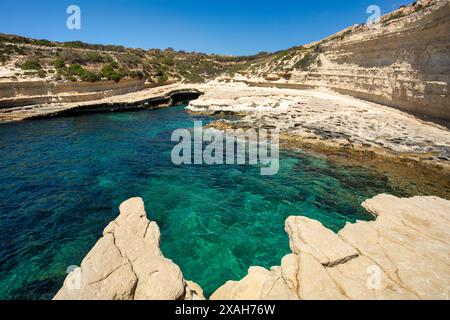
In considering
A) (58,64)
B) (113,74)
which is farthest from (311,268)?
(58,64)

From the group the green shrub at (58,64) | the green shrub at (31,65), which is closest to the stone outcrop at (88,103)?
the green shrub at (31,65)

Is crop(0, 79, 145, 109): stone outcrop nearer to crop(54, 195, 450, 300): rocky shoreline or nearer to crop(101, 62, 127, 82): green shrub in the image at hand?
crop(101, 62, 127, 82): green shrub

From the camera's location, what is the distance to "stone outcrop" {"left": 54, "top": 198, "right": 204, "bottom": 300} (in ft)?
14.6

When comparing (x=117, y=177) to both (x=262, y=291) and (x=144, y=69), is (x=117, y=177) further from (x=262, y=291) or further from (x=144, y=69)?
(x=144, y=69)

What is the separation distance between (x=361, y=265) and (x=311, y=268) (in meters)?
1.10

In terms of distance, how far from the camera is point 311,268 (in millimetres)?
5102

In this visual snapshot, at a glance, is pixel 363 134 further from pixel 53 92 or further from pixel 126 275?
pixel 53 92

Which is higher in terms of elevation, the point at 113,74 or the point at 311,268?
the point at 113,74

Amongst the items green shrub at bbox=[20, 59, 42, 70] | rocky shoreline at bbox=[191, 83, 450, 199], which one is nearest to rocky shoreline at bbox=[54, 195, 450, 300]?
rocky shoreline at bbox=[191, 83, 450, 199]

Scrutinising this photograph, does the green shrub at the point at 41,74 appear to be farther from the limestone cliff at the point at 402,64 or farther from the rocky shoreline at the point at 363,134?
the limestone cliff at the point at 402,64

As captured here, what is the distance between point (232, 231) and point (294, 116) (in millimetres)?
15288

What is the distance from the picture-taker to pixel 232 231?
906 cm

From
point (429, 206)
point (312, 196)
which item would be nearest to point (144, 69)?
point (312, 196)

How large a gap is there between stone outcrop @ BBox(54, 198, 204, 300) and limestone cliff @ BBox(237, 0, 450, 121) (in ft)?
60.4
